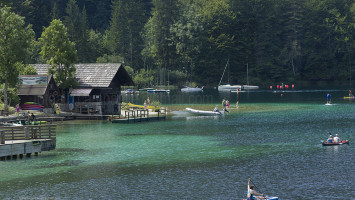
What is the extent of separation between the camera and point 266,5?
194250 millimetres

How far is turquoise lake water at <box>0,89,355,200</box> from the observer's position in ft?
113

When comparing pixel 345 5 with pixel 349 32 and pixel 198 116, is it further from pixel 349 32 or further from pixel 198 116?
pixel 198 116

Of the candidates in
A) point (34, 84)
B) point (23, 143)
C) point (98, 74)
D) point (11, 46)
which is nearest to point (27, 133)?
point (23, 143)

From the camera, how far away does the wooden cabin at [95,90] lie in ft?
253

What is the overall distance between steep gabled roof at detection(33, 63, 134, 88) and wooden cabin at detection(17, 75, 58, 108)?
572cm

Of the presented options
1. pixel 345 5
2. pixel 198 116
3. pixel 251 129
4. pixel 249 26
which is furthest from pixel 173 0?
pixel 251 129

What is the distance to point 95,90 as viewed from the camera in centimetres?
7838

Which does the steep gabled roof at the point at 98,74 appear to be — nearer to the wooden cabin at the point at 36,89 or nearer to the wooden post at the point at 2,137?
the wooden cabin at the point at 36,89

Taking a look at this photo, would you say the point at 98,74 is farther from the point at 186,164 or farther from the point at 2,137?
the point at 186,164

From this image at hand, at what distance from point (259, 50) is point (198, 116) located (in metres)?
114

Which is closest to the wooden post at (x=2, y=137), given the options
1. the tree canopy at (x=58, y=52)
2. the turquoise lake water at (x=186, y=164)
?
the turquoise lake water at (x=186, y=164)

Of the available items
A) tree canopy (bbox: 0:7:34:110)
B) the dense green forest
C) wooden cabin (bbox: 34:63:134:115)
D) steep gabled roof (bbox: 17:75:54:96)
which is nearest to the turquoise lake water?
steep gabled roof (bbox: 17:75:54:96)

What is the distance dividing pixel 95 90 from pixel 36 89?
9451mm

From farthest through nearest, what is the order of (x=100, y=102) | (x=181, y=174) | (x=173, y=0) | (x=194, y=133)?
(x=173, y=0), (x=100, y=102), (x=194, y=133), (x=181, y=174)
